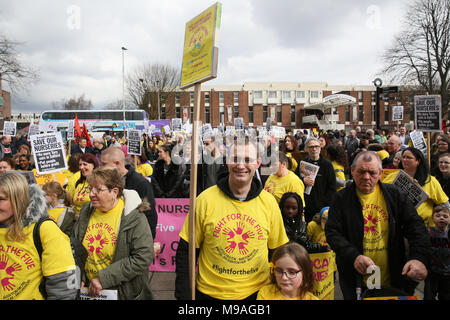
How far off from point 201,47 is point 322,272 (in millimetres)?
2260

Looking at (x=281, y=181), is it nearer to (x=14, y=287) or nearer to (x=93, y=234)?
(x=93, y=234)

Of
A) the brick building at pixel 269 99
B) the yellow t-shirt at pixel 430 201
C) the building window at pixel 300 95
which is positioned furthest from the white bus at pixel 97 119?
the yellow t-shirt at pixel 430 201

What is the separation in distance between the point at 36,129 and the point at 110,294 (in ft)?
37.4

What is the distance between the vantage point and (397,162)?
434 cm

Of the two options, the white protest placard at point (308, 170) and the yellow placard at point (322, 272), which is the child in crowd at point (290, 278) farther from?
Answer: the white protest placard at point (308, 170)

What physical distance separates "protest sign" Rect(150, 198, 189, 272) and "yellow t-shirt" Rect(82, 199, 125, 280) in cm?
222

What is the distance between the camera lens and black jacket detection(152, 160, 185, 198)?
504 centimetres

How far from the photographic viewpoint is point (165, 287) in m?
3.97

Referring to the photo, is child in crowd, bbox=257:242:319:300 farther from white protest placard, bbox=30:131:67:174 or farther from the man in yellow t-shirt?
white protest placard, bbox=30:131:67:174

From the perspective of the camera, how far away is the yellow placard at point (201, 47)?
2072mm

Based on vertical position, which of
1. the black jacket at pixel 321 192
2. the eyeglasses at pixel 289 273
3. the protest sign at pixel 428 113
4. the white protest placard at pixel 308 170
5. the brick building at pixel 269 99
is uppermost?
the brick building at pixel 269 99

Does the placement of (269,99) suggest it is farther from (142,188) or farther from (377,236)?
(377,236)

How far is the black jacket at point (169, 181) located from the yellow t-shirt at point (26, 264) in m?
3.16

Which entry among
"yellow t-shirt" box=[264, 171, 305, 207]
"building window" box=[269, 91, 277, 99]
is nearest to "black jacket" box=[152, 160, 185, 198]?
"yellow t-shirt" box=[264, 171, 305, 207]
